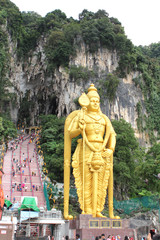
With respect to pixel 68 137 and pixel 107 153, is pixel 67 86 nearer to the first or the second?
pixel 68 137

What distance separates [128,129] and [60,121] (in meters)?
7.18

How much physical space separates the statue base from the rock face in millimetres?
15854

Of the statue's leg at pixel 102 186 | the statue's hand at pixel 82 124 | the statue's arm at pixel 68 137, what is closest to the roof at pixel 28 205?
the statue's arm at pixel 68 137

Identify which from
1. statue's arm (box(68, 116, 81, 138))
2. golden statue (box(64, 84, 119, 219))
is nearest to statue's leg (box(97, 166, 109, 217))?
golden statue (box(64, 84, 119, 219))

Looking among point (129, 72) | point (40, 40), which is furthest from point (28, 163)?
point (40, 40)

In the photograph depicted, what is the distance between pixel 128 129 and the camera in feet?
59.0

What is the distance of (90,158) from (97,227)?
191 cm

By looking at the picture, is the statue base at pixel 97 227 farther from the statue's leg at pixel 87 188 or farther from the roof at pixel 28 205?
the roof at pixel 28 205

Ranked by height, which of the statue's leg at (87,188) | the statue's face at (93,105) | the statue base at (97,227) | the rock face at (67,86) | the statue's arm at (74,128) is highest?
the rock face at (67,86)

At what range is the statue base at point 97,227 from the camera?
7891 millimetres

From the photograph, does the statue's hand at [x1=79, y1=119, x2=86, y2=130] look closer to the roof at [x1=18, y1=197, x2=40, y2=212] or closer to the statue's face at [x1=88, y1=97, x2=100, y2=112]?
the statue's face at [x1=88, y1=97, x2=100, y2=112]

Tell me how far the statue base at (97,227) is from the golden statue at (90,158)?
312 mm

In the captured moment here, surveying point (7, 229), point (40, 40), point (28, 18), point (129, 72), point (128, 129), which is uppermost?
point (28, 18)

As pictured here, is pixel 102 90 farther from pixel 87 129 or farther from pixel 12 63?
pixel 87 129
